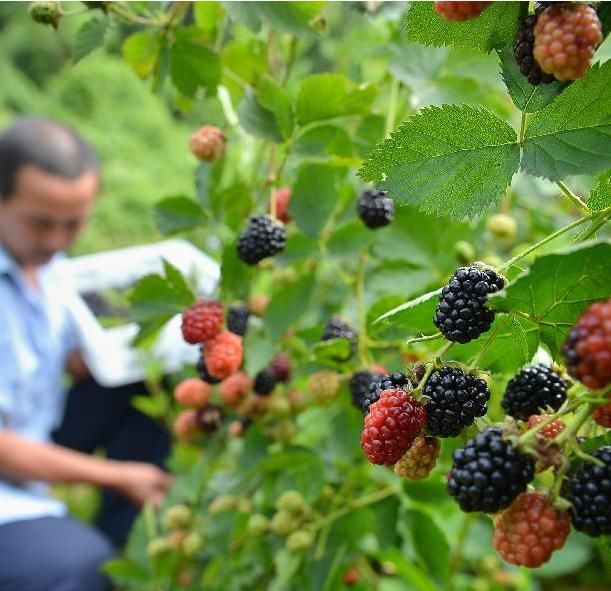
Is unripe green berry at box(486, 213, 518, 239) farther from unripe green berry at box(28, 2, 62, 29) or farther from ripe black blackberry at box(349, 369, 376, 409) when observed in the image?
unripe green berry at box(28, 2, 62, 29)

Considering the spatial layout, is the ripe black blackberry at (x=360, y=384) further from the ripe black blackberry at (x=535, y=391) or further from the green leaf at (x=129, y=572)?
the green leaf at (x=129, y=572)

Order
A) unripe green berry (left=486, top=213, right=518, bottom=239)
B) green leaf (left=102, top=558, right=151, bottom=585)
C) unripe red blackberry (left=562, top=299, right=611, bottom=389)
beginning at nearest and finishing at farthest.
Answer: unripe red blackberry (left=562, top=299, right=611, bottom=389)
unripe green berry (left=486, top=213, right=518, bottom=239)
green leaf (left=102, top=558, right=151, bottom=585)

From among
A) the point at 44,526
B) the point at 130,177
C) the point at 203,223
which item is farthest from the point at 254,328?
the point at 130,177

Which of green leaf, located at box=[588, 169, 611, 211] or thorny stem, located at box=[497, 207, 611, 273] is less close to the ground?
green leaf, located at box=[588, 169, 611, 211]

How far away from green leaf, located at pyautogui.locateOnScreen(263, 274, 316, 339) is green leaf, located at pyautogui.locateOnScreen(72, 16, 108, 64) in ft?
0.95

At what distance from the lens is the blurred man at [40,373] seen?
5.44ft

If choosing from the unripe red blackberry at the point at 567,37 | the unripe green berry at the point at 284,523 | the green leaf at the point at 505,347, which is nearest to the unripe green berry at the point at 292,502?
the unripe green berry at the point at 284,523

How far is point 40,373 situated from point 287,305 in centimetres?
131

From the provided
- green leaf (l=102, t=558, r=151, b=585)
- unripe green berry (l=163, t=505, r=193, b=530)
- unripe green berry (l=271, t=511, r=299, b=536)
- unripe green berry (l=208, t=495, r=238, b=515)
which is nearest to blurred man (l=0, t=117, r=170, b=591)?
green leaf (l=102, t=558, r=151, b=585)

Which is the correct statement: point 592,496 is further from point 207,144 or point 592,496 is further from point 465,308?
point 207,144

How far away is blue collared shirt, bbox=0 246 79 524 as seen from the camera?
176 centimetres

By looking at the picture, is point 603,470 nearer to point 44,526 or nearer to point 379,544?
point 379,544

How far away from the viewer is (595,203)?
421 millimetres

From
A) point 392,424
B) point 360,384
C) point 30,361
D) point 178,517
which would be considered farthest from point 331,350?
point 30,361
